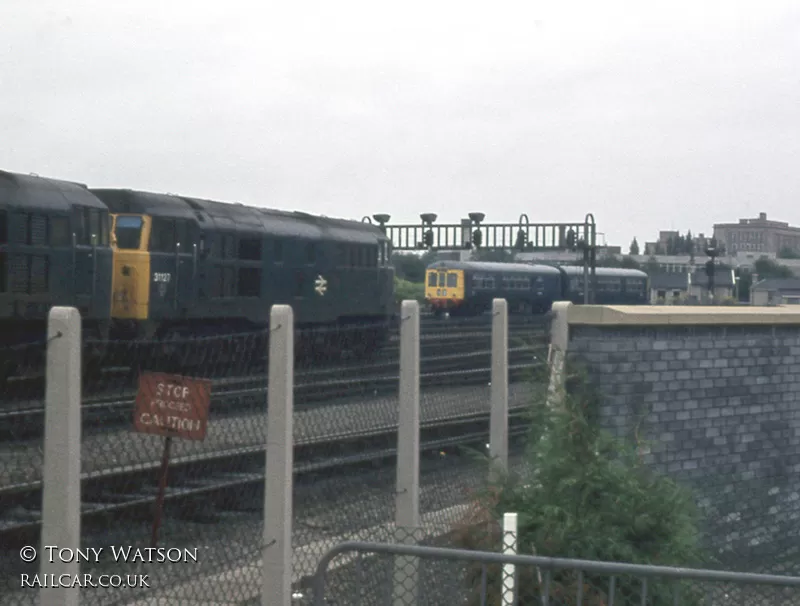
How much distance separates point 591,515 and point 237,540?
188 centimetres

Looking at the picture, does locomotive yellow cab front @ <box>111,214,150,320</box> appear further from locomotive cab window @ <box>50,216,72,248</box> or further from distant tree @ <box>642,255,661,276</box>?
distant tree @ <box>642,255,661,276</box>

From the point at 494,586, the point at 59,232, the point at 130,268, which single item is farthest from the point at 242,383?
the point at 130,268

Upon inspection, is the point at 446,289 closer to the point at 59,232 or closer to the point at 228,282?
the point at 228,282

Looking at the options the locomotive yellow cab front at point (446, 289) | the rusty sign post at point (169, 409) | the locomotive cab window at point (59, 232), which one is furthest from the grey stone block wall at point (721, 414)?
the locomotive yellow cab front at point (446, 289)

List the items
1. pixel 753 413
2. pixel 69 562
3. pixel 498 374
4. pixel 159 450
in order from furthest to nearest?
pixel 753 413, pixel 498 374, pixel 159 450, pixel 69 562

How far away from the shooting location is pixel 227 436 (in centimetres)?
556

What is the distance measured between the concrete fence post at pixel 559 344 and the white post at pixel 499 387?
40cm

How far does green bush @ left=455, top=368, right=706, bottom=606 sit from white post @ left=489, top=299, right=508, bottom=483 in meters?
0.67

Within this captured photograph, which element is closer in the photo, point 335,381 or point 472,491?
point 335,381

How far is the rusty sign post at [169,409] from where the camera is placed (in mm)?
4871

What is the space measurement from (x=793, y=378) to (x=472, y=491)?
4868mm

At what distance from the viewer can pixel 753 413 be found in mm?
10094

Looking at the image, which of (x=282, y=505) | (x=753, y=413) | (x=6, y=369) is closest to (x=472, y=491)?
(x=282, y=505)

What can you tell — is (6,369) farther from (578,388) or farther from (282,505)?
(578,388)
